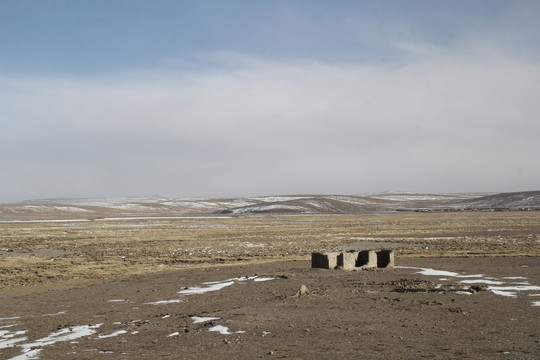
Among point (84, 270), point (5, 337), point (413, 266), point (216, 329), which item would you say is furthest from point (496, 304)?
point (84, 270)

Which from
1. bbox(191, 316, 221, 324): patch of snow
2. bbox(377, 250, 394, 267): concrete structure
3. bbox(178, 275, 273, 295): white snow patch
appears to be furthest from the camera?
bbox(377, 250, 394, 267): concrete structure

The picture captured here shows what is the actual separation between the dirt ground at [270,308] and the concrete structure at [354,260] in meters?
0.63

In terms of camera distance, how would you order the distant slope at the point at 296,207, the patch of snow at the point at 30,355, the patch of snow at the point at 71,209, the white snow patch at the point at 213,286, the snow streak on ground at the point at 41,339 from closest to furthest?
1. the patch of snow at the point at 30,355
2. the snow streak on ground at the point at 41,339
3. the white snow patch at the point at 213,286
4. the distant slope at the point at 296,207
5. the patch of snow at the point at 71,209

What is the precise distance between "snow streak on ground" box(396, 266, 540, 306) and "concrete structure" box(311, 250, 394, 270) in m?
1.91

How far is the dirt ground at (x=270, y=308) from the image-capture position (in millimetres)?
9531

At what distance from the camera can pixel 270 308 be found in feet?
44.3

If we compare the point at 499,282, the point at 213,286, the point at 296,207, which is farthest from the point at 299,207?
the point at 499,282

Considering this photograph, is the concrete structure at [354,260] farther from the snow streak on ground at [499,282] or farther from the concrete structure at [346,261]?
the snow streak on ground at [499,282]

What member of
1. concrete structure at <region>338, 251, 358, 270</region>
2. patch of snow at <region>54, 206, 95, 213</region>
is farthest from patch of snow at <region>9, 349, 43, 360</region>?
patch of snow at <region>54, 206, 95, 213</region>

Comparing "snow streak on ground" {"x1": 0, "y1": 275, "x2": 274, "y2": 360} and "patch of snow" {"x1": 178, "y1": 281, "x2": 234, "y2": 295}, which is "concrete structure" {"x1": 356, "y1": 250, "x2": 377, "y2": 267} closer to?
"patch of snow" {"x1": 178, "y1": 281, "x2": 234, "y2": 295}

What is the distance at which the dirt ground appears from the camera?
953 cm

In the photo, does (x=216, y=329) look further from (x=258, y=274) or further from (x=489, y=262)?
(x=489, y=262)

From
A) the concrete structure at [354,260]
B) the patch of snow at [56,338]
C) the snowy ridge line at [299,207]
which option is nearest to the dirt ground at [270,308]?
the patch of snow at [56,338]

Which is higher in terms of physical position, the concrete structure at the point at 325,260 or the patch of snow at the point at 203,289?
the concrete structure at the point at 325,260
